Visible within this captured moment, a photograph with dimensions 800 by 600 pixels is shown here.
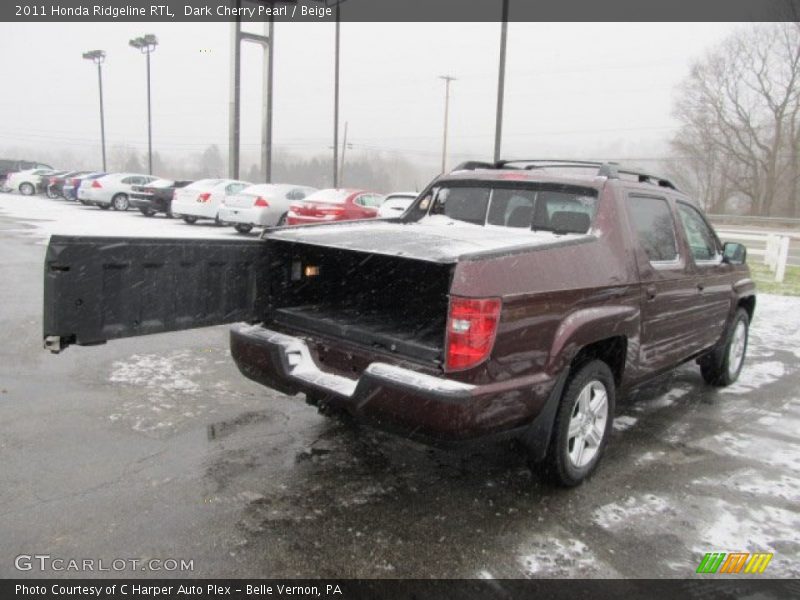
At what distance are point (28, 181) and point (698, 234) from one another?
1609 inches

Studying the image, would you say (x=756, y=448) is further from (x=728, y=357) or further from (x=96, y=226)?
(x=96, y=226)

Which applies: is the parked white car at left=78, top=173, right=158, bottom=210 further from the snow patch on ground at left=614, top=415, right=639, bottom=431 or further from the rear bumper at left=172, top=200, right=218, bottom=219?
the snow patch on ground at left=614, top=415, right=639, bottom=431

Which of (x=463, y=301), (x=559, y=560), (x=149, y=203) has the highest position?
(x=463, y=301)

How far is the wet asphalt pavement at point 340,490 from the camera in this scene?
293cm

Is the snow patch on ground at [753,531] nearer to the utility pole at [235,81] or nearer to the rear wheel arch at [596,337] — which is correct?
the rear wheel arch at [596,337]

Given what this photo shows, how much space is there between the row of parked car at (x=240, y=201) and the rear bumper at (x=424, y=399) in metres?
9.35

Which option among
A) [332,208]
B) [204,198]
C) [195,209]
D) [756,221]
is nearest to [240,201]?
[204,198]

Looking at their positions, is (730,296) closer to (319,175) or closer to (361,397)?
(361,397)

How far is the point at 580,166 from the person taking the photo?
4.75m

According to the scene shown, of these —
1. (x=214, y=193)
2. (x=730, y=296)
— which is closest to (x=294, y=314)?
(x=730, y=296)

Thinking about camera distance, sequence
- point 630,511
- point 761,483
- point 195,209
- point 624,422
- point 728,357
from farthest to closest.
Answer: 1. point 195,209
2. point 728,357
3. point 624,422
4. point 761,483
5. point 630,511

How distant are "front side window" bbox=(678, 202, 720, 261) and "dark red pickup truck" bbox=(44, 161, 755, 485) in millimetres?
30

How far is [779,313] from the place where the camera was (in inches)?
393

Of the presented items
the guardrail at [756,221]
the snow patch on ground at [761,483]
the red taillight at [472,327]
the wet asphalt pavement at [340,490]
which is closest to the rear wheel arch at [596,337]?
the red taillight at [472,327]
